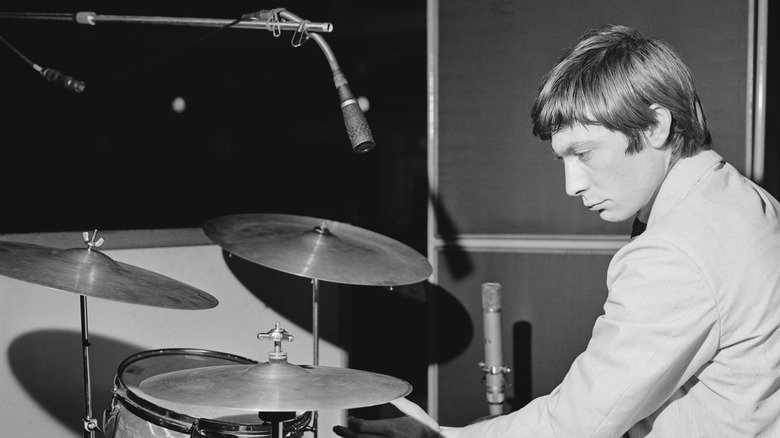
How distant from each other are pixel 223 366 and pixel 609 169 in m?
0.85

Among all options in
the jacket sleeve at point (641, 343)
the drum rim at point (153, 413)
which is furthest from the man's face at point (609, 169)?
the drum rim at point (153, 413)

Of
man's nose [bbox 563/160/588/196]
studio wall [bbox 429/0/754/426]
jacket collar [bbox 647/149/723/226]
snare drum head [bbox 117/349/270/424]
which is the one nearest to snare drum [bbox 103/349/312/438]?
snare drum head [bbox 117/349/270/424]

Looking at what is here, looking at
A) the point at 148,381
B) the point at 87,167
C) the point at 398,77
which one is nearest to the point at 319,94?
the point at 398,77

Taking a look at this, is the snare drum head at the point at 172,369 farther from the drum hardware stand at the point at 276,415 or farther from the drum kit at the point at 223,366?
the drum hardware stand at the point at 276,415

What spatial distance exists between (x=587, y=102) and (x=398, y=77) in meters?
5.70

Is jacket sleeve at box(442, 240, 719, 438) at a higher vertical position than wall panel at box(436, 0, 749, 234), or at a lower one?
lower

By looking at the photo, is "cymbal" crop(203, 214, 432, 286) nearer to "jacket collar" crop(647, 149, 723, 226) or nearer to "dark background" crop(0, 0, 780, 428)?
"dark background" crop(0, 0, 780, 428)

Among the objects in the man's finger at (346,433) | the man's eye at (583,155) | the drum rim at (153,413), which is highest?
the man's eye at (583,155)

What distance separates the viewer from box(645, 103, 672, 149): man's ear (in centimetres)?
128

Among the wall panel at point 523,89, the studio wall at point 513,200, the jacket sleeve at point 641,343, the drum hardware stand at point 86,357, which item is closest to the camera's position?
the jacket sleeve at point 641,343

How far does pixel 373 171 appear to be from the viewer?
301 inches

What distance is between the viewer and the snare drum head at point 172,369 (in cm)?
160

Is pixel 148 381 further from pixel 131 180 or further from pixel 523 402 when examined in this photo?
pixel 131 180

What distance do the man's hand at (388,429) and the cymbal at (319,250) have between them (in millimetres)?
450
